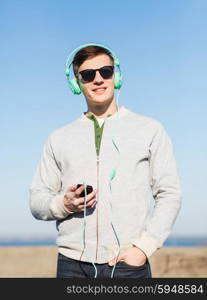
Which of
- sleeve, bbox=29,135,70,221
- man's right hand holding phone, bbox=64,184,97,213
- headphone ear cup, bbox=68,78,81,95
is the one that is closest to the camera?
man's right hand holding phone, bbox=64,184,97,213

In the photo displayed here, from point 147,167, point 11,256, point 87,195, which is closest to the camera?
point 87,195

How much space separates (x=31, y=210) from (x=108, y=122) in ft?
2.29

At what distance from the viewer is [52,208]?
10.4 ft

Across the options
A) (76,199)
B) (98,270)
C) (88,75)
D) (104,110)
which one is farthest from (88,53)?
(98,270)

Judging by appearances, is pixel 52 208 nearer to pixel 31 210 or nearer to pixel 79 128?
pixel 31 210

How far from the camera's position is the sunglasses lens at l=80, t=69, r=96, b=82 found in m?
3.33

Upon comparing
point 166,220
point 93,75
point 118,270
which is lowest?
point 118,270

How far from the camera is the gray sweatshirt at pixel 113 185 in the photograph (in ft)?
10.1

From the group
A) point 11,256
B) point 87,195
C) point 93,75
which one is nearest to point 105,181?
point 87,195

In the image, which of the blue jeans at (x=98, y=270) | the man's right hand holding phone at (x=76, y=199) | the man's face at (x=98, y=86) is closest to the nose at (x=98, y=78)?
the man's face at (x=98, y=86)

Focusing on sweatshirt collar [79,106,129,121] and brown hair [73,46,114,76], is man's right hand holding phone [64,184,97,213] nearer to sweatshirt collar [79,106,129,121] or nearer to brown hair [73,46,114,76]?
sweatshirt collar [79,106,129,121]

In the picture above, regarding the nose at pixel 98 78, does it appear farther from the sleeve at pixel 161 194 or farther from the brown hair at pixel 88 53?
the sleeve at pixel 161 194

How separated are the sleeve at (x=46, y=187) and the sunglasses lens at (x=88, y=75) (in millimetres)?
443

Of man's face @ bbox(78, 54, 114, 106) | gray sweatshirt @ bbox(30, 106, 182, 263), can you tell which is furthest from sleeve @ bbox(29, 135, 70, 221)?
man's face @ bbox(78, 54, 114, 106)
